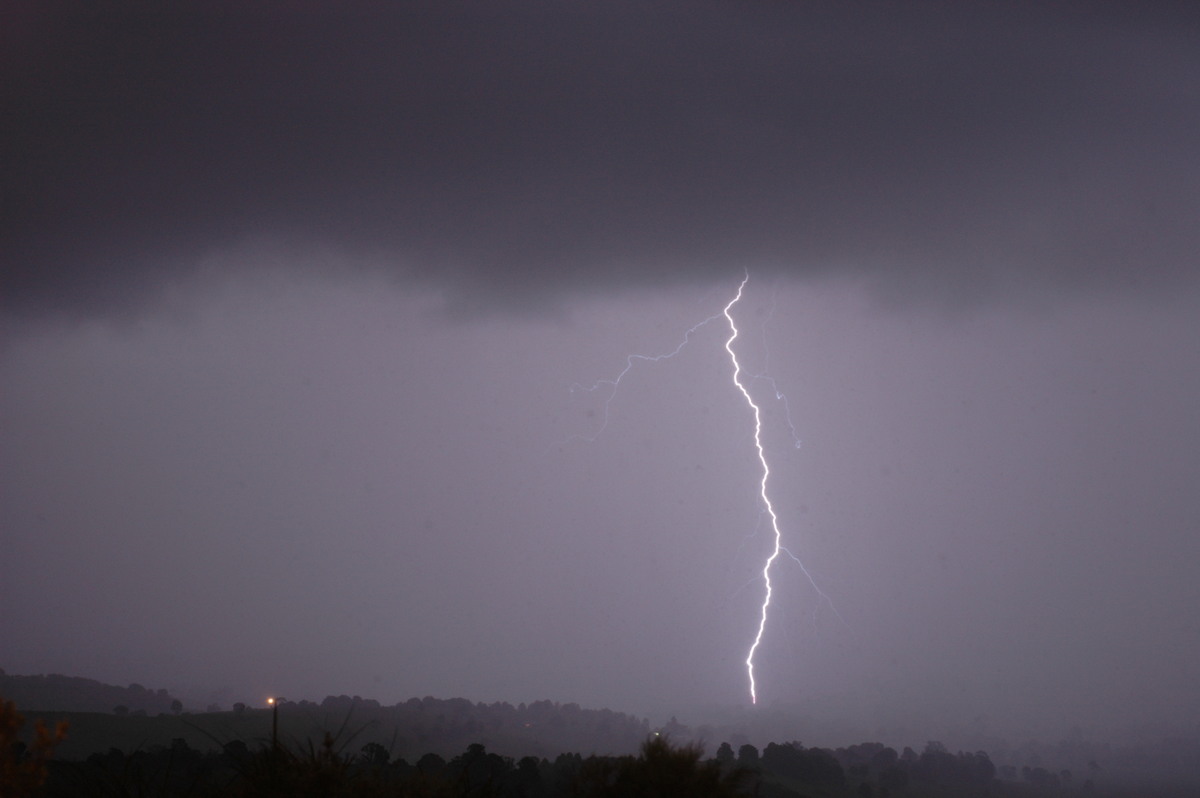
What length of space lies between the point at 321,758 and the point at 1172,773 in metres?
216

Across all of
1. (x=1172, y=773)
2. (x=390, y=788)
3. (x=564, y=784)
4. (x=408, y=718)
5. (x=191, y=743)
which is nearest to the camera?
(x=390, y=788)

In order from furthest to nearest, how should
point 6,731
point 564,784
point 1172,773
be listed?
point 1172,773 < point 564,784 < point 6,731

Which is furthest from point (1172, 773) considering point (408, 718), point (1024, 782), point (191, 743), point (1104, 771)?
point (191, 743)

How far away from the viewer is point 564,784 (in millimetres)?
11477

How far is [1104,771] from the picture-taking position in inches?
7037

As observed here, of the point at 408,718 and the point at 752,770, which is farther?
the point at 408,718

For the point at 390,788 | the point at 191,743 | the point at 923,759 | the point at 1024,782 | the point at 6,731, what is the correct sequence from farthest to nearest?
the point at 1024,782, the point at 923,759, the point at 191,743, the point at 390,788, the point at 6,731

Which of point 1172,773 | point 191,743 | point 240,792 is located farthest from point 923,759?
point 240,792

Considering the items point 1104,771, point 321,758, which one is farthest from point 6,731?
point 1104,771

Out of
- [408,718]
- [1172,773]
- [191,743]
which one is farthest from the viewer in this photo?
[1172,773]

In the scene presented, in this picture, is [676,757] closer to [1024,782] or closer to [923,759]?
[923,759]

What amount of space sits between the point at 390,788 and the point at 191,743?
77.8 metres

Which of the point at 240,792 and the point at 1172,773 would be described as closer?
the point at 240,792

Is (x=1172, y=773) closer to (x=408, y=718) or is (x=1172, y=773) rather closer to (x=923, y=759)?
(x=923, y=759)
